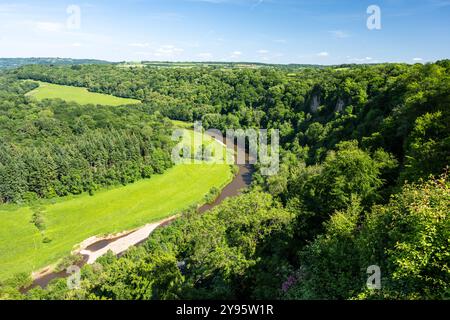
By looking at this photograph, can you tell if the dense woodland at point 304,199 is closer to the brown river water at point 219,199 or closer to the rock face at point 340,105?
the rock face at point 340,105

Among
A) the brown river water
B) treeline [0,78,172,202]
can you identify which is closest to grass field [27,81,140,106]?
treeline [0,78,172,202]

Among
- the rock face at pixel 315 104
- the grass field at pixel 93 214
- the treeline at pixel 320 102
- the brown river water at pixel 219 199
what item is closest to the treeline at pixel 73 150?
the grass field at pixel 93 214

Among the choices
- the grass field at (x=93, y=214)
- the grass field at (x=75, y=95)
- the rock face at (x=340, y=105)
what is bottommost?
the grass field at (x=93, y=214)

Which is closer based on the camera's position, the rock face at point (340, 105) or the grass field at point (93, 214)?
the grass field at point (93, 214)

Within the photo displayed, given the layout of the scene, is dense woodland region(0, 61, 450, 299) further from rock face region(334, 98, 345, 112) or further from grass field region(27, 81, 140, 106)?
grass field region(27, 81, 140, 106)

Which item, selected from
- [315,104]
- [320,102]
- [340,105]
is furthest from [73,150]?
[315,104]

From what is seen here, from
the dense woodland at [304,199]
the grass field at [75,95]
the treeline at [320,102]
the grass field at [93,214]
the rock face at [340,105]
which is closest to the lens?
the dense woodland at [304,199]
